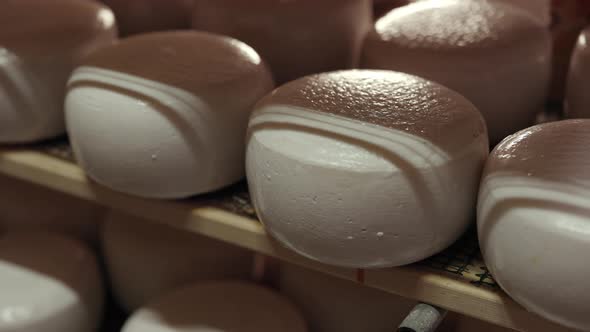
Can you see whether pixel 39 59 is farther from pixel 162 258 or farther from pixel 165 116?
pixel 162 258

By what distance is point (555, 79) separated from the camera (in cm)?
113

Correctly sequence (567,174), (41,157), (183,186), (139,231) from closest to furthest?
1. (567,174)
2. (183,186)
3. (41,157)
4. (139,231)

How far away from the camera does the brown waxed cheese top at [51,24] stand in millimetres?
999

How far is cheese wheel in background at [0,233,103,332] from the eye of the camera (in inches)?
42.9

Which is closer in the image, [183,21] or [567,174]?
[567,174]

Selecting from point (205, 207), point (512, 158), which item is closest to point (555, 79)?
point (512, 158)

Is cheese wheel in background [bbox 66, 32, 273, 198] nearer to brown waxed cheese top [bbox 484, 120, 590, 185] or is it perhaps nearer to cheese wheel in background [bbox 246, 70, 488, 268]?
cheese wheel in background [bbox 246, 70, 488, 268]

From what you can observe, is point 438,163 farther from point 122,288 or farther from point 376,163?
point 122,288

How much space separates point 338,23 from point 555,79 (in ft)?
1.26

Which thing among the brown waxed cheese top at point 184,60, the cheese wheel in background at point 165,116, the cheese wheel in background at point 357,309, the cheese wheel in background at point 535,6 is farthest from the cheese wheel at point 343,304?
the cheese wheel in background at point 535,6

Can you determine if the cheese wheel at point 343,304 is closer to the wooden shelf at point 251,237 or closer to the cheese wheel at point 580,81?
the wooden shelf at point 251,237

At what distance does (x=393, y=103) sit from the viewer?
0.77 m

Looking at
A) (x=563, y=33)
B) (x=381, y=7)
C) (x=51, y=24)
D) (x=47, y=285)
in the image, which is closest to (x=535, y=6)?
(x=563, y=33)

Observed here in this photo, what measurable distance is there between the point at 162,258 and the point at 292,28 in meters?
0.45
